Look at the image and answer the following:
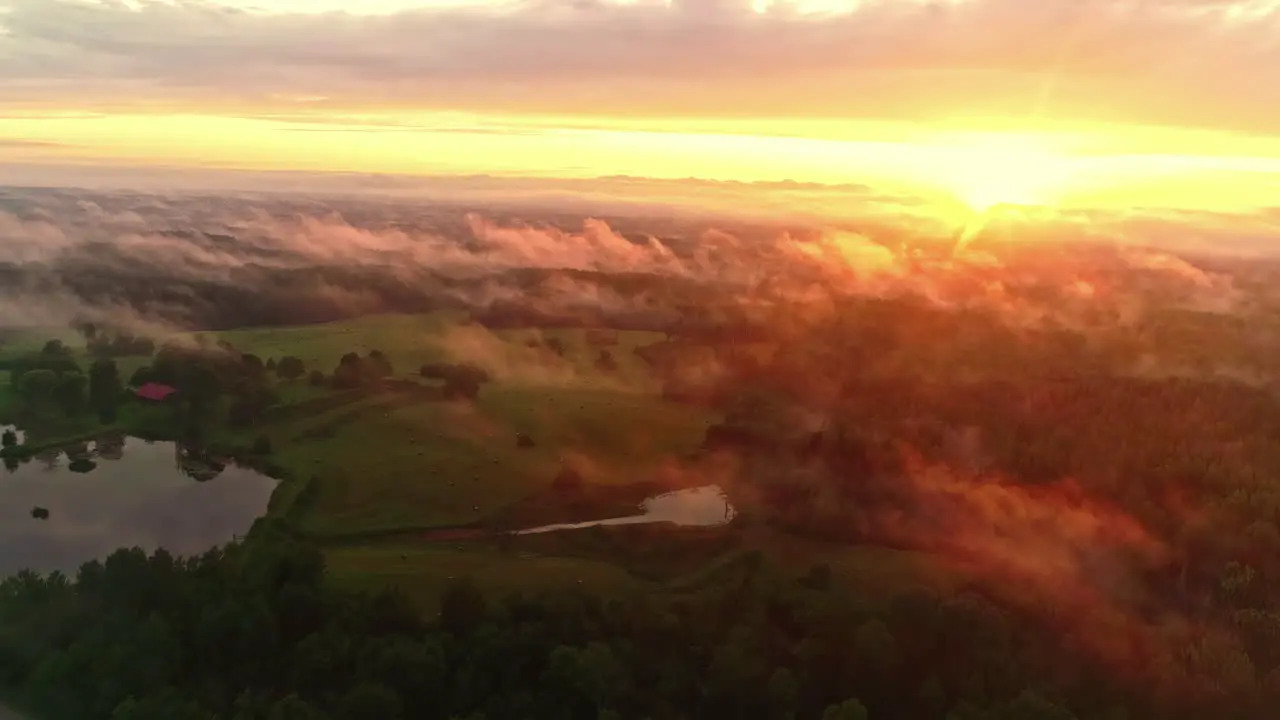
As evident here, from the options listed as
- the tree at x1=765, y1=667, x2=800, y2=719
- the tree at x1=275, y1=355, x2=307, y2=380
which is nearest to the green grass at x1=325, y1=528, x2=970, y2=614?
the tree at x1=765, y1=667, x2=800, y2=719

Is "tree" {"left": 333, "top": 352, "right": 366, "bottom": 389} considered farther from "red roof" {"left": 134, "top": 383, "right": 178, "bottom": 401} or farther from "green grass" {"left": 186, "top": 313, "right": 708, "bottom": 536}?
"red roof" {"left": 134, "top": 383, "right": 178, "bottom": 401}

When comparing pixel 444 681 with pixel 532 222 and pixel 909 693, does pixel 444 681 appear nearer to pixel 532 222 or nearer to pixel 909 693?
pixel 909 693

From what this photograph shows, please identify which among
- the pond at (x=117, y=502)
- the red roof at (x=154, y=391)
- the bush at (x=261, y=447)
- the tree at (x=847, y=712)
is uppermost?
the tree at (x=847, y=712)

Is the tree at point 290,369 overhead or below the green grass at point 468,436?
overhead

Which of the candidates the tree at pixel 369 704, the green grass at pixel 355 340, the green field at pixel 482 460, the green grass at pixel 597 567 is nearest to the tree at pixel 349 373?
the green field at pixel 482 460

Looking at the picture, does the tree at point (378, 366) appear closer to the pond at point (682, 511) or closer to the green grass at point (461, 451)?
the green grass at point (461, 451)
